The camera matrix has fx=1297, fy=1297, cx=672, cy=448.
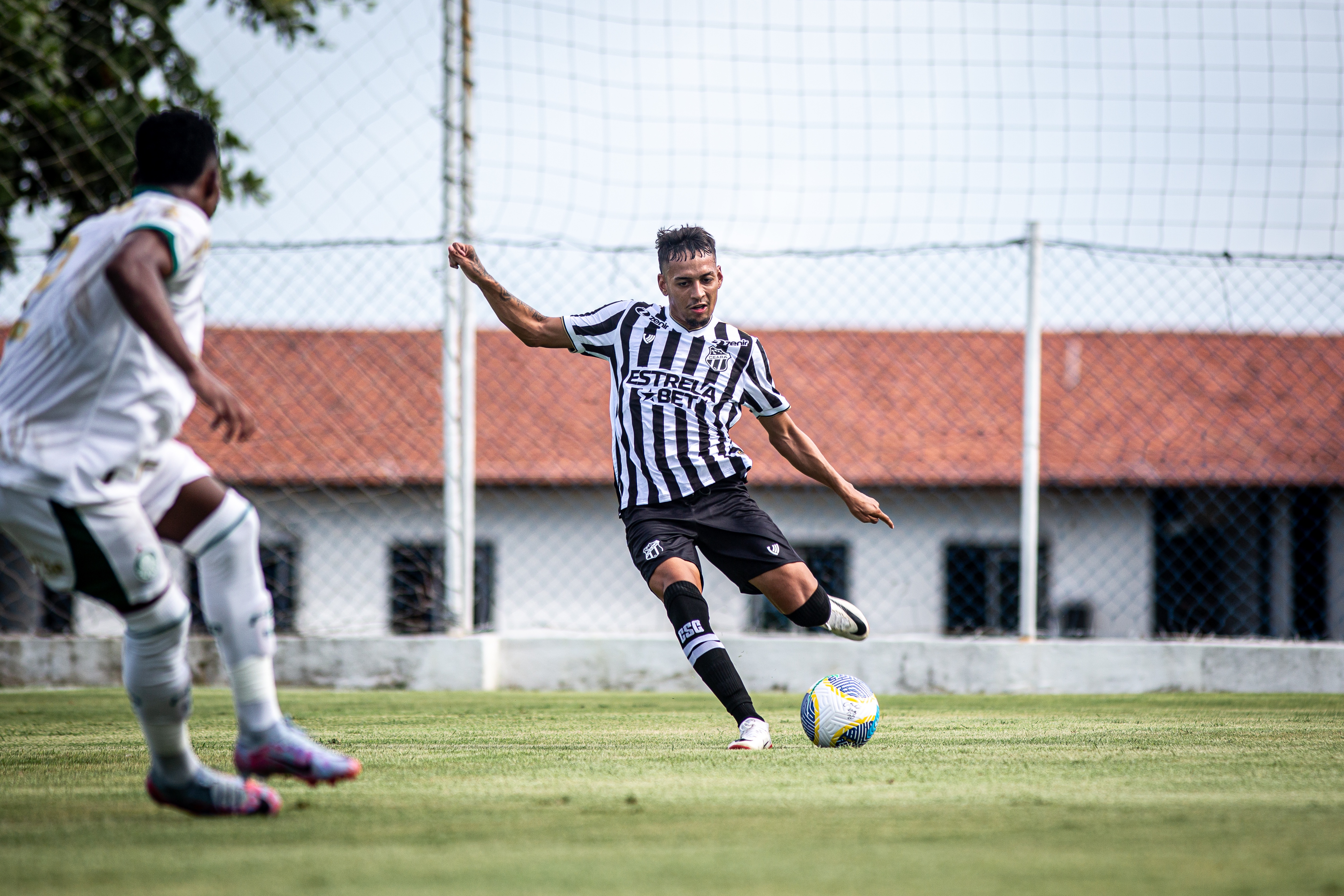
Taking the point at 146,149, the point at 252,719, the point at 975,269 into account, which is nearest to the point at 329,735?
the point at 252,719

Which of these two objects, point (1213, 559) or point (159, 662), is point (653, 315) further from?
point (1213, 559)

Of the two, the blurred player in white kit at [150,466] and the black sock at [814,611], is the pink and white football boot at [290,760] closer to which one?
the blurred player in white kit at [150,466]

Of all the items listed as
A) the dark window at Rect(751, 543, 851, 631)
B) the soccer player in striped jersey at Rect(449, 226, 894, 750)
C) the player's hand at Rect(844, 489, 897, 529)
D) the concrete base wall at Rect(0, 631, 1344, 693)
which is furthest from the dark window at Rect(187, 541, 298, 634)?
the player's hand at Rect(844, 489, 897, 529)

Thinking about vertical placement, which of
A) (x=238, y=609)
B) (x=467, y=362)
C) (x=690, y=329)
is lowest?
(x=238, y=609)

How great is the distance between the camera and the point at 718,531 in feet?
16.9

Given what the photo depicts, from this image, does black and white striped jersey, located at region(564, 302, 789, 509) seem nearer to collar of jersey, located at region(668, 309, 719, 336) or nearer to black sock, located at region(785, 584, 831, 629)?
collar of jersey, located at region(668, 309, 719, 336)

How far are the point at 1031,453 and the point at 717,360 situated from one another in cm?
305

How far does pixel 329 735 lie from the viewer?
5070mm

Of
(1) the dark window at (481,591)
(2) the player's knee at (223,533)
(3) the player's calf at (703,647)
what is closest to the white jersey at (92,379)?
(2) the player's knee at (223,533)

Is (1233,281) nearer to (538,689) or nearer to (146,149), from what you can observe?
(538,689)

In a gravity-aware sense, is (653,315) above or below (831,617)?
above

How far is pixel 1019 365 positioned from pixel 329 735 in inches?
572

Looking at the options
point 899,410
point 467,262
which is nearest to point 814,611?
point 467,262

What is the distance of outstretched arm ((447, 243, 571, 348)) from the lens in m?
5.00
